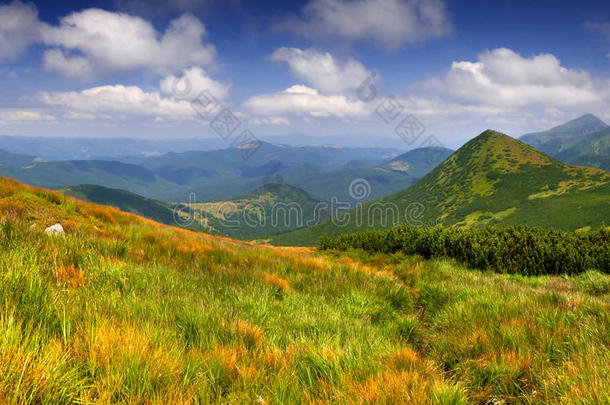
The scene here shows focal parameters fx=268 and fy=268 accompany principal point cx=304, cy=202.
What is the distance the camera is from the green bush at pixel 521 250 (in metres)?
9.39

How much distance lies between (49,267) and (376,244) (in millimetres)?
14928

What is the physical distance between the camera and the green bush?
939 cm

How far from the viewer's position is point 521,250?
10.1 meters

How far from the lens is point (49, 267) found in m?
3.19

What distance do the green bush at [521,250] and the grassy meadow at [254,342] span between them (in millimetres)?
5890

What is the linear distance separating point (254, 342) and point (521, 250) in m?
11.4

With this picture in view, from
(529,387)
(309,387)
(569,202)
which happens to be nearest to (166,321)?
(309,387)

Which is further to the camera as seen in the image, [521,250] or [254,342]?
[521,250]

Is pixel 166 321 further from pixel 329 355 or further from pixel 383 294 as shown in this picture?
pixel 383 294

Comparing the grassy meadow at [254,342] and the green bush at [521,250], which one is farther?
the green bush at [521,250]

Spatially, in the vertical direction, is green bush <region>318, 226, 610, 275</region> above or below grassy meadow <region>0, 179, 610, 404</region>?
below

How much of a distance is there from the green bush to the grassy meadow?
19.3ft

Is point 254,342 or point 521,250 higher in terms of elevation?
point 254,342

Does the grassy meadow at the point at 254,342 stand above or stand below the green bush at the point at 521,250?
above
